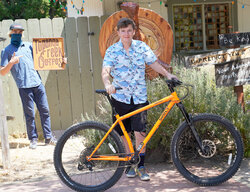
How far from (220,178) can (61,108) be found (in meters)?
3.67

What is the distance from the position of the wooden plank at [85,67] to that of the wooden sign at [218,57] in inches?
105

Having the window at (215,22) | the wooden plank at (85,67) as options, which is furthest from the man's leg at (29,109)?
the window at (215,22)

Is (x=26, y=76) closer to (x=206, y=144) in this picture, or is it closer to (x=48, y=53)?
(x=48, y=53)

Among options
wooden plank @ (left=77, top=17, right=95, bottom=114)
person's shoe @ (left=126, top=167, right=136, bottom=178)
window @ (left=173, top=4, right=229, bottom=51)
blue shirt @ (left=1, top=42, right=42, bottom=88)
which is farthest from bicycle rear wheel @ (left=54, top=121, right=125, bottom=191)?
window @ (left=173, top=4, right=229, bottom=51)

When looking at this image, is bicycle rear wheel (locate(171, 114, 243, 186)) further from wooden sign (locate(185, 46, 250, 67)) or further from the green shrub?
wooden sign (locate(185, 46, 250, 67))

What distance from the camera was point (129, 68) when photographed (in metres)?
3.70

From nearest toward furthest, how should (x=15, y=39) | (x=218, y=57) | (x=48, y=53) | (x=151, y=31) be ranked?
(x=218, y=57)
(x=151, y=31)
(x=15, y=39)
(x=48, y=53)

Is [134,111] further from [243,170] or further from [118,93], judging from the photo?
[243,170]

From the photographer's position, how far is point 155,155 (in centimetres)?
447

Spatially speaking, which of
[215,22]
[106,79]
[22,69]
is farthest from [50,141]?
[215,22]

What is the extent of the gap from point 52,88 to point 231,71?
11.0ft

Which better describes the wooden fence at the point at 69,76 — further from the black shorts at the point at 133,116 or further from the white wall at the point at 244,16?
the white wall at the point at 244,16

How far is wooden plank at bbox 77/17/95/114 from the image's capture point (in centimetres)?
649

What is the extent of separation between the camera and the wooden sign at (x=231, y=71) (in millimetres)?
4297
